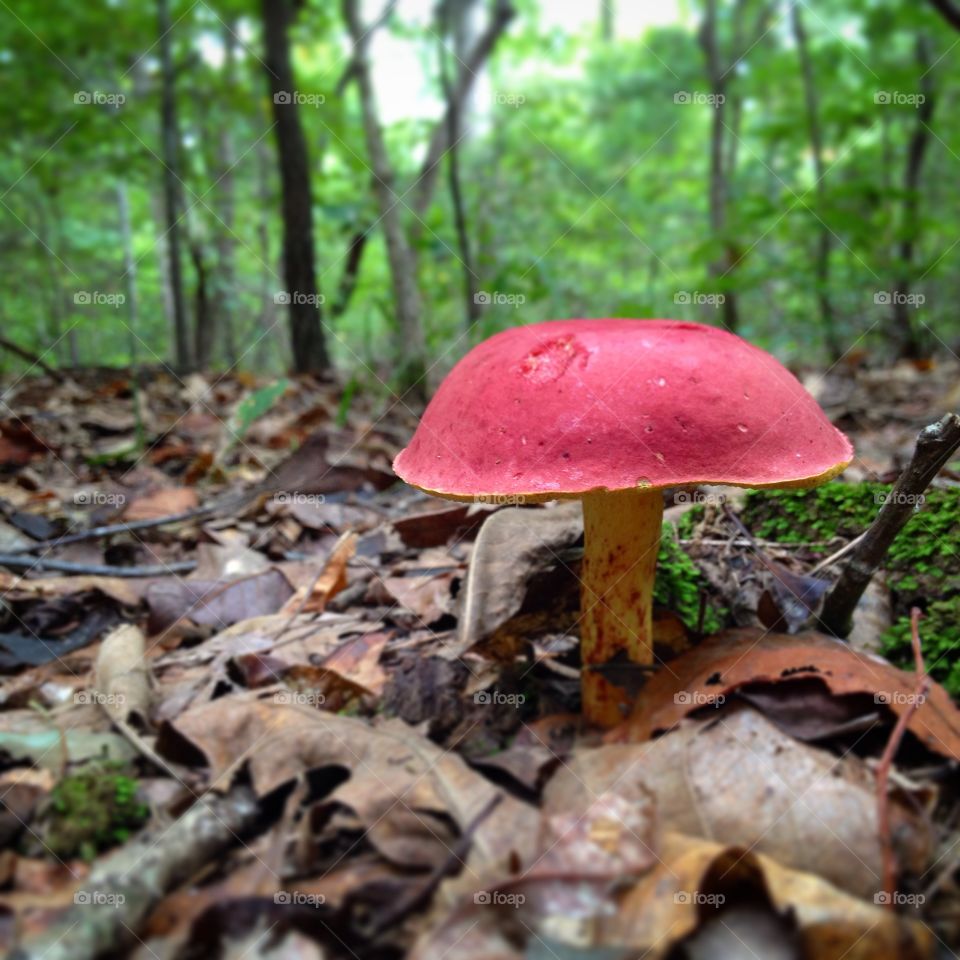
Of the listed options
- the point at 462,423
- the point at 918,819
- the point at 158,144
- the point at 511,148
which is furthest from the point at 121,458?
the point at 511,148

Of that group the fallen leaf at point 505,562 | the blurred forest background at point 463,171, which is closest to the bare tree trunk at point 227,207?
the blurred forest background at point 463,171

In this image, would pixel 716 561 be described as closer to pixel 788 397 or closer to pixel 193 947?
pixel 788 397

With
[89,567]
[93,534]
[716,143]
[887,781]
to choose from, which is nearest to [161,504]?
[93,534]

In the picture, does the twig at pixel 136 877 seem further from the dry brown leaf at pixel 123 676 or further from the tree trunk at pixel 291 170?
the tree trunk at pixel 291 170

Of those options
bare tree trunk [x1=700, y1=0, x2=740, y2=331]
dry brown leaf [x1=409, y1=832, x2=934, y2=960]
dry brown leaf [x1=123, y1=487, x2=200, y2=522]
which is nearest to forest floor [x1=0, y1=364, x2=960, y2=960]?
dry brown leaf [x1=409, y1=832, x2=934, y2=960]

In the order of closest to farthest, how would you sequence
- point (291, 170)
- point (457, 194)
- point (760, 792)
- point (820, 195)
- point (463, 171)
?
point (760, 792)
point (457, 194)
point (291, 170)
point (820, 195)
point (463, 171)

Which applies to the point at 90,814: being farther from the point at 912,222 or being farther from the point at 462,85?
the point at 462,85
